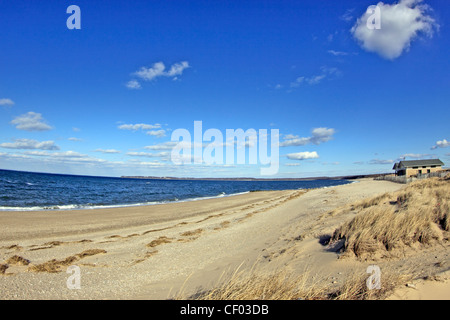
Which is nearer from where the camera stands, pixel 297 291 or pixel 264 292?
pixel 264 292

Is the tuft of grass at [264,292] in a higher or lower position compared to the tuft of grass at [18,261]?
higher

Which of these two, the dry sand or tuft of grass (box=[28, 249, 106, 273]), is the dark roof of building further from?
tuft of grass (box=[28, 249, 106, 273])

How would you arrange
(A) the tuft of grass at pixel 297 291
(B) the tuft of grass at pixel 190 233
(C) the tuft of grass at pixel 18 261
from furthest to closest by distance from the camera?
(B) the tuft of grass at pixel 190 233, (C) the tuft of grass at pixel 18 261, (A) the tuft of grass at pixel 297 291

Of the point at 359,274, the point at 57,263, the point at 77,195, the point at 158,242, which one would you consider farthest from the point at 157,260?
the point at 77,195

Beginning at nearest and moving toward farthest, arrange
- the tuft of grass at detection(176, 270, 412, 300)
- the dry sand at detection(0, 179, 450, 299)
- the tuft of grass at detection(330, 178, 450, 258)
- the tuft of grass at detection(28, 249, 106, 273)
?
the tuft of grass at detection(176, 270, 412, 300), the dry sand at detection(0, 179, 450, 299), the tuft of grass at detection(330, 178, 450, 258), the tuft of grass at detection(28, 249, 106, 273)

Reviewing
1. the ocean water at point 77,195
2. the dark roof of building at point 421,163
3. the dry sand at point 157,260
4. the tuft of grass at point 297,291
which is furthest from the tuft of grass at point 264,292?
the dark roof of building at point 421,163

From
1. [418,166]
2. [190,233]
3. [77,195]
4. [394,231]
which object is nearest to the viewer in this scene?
[394,231]

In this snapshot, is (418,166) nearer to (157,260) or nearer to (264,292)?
(157,260)

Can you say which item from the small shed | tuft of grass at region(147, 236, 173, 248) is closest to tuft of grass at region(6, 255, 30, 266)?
tuft of grass at region(147, 236, 173, 248)

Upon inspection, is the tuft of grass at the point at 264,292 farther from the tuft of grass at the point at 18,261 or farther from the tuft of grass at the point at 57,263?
the tuft of grass at the point at 18,261

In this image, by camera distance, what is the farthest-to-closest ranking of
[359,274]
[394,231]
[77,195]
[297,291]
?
[77,195] → [394,231] → [359,274] → [297,291]

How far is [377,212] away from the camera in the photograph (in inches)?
320
